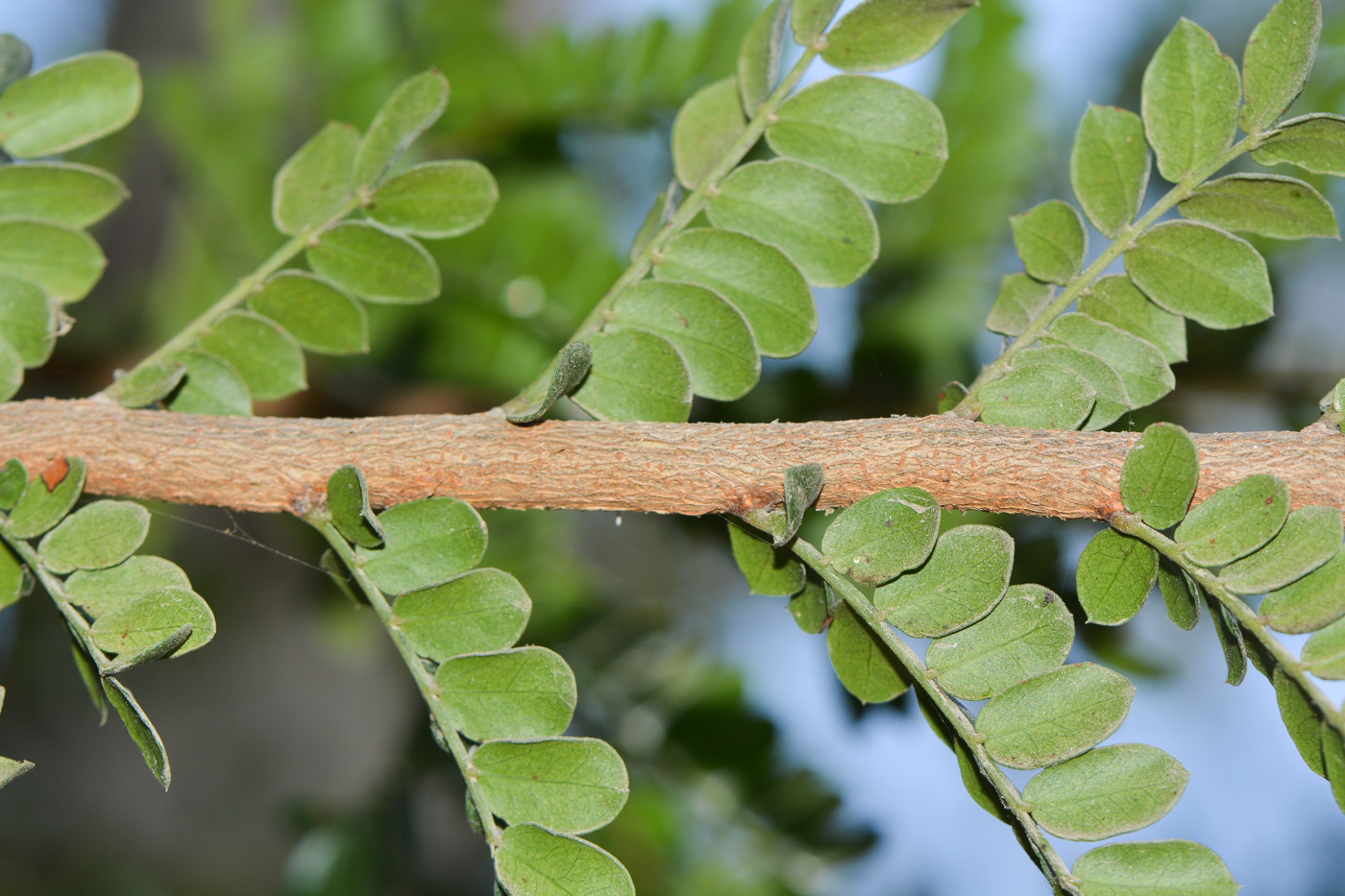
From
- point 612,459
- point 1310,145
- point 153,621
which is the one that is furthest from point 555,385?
point 1310,145

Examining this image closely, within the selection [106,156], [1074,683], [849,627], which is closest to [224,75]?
[106,156]

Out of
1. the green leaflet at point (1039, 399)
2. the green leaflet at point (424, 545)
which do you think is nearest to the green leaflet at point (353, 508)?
the green leaflet at point (424, 545)

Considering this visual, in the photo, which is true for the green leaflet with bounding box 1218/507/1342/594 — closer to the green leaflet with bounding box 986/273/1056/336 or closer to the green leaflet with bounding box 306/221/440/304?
the green leaflet with bounding box 986/273/1056/336

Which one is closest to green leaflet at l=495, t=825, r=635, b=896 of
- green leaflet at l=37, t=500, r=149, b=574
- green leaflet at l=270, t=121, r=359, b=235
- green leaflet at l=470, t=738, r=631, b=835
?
green leaflet at l=470, t=738, r=631, b=835

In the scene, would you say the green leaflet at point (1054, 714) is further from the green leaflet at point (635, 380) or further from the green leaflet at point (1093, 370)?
the green leaflet at point (635, 380)

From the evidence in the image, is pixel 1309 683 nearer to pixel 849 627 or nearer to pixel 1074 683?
pixel 1074 683

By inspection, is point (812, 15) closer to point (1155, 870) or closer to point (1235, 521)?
point (1235, 521)
